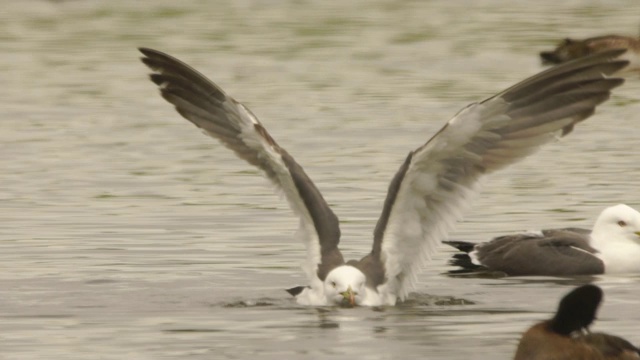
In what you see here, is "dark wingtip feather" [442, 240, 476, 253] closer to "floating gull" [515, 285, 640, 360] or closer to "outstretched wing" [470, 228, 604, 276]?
"outstretched wing" [470, 228, 604, 276]

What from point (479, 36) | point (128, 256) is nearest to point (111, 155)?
point (128, 256)

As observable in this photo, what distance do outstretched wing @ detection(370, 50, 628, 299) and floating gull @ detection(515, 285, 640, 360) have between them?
3425 mm

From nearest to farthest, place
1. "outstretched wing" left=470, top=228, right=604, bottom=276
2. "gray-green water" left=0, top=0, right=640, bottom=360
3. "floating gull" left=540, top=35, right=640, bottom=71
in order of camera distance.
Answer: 1. "gray-green water" left=0, top=0, right=640, bottom=360
2. "outstretched wing" left=470, top=228, right=604, bottom=276
3. "floating gull" left=540, top=35, right=640, bottom=71

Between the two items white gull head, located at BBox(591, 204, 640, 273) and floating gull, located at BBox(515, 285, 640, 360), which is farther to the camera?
white gull head, located at BBox(591, 204, 640, 273)

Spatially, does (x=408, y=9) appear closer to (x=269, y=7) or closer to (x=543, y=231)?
(x=269, y=7)

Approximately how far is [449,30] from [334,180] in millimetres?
17117

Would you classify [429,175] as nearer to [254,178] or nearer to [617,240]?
[617,240]

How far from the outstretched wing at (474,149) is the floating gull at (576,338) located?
3425 millimetres

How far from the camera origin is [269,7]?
4259 centimetres

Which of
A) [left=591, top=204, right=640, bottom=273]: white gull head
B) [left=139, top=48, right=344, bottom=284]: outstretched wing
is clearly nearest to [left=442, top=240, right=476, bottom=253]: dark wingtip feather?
[left=591, top=204, right=640, bottom=273]: white gull head

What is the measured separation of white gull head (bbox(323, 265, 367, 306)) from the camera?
45.5 feet

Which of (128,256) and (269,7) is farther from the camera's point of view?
(269,7)

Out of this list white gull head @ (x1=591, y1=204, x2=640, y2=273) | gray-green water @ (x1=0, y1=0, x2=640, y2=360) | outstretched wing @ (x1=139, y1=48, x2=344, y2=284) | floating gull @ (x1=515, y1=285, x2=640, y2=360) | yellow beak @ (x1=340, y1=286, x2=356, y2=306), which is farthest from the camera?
white gull head @ (x1=591, y1=204, x2=640, y2=273)

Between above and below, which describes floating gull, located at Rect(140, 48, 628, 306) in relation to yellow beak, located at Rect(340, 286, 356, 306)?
above
